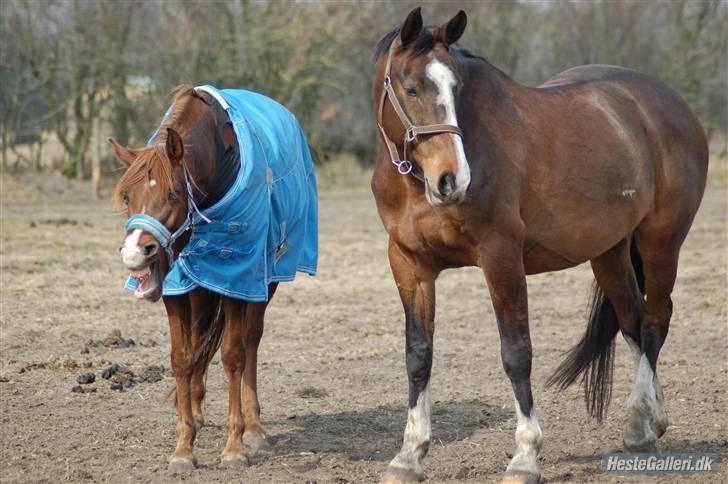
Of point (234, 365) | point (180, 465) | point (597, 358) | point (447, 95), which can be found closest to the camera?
point (447, 95)

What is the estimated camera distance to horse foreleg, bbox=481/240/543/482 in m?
4.14

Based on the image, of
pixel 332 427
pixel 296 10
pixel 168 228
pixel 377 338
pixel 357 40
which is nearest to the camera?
pixel 168 228

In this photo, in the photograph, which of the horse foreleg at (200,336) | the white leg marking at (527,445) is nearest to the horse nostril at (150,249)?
the horse foreleg at (200,336)

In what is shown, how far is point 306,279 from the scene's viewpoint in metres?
10.4

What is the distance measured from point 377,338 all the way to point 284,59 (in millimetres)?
15505

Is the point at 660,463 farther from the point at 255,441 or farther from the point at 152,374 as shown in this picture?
the point at 152,374

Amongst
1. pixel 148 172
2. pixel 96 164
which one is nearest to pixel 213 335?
pixel 148 172

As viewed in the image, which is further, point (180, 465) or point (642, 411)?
point (642, 411)

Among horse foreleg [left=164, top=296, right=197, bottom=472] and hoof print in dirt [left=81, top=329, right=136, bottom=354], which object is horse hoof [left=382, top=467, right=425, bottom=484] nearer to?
horse foreleg [left=164, top=296, right=197, bottom=472]

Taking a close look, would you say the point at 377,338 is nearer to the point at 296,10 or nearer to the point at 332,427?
the point at 332,427

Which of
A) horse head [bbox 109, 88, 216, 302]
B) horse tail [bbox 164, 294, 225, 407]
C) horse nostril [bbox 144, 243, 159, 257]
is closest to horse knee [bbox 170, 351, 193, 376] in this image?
horse tail [bbox 164, 294, 225, 407]

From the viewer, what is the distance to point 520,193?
4312 millimetres

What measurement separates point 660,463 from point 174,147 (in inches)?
105

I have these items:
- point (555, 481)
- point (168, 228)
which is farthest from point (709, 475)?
point (168, 228)
